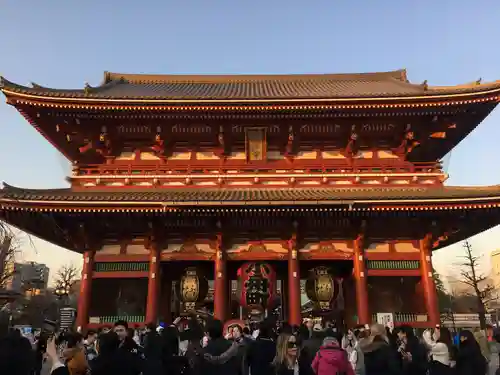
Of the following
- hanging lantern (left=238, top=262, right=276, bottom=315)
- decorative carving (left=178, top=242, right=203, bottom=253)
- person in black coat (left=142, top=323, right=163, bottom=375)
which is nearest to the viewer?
person in black coat (left=142, top=323, right=163, bottom=375)

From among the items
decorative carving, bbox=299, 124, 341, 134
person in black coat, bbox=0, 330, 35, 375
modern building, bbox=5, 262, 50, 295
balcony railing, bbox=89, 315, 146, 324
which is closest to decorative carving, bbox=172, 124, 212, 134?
decorative carving, bbox=299, 124, 341, 134

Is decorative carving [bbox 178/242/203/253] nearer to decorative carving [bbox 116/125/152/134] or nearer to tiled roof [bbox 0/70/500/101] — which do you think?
decorative carving [bbox 116/125/152/134]

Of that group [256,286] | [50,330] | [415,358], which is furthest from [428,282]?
[50,330]

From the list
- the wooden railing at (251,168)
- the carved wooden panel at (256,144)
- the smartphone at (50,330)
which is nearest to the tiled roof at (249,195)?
the wooden railing at (251,168)

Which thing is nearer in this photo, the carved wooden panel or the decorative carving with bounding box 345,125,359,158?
the decorative carving with bounding box 345,125,359,158

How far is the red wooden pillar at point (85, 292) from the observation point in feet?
50.3

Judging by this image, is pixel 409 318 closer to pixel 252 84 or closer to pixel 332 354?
pixel 332 354

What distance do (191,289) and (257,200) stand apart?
14.9 ft

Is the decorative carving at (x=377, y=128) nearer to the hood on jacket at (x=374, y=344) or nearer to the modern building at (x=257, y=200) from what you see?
the modern building at (x=257, y=200)

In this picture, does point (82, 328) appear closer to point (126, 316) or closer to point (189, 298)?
point (126, 316)

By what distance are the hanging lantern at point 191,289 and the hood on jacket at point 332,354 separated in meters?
11.1

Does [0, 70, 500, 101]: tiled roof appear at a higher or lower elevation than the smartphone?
higher

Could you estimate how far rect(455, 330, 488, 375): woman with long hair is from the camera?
19.2 feet

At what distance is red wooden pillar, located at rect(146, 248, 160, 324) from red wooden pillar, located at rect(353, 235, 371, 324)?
7.54 m
